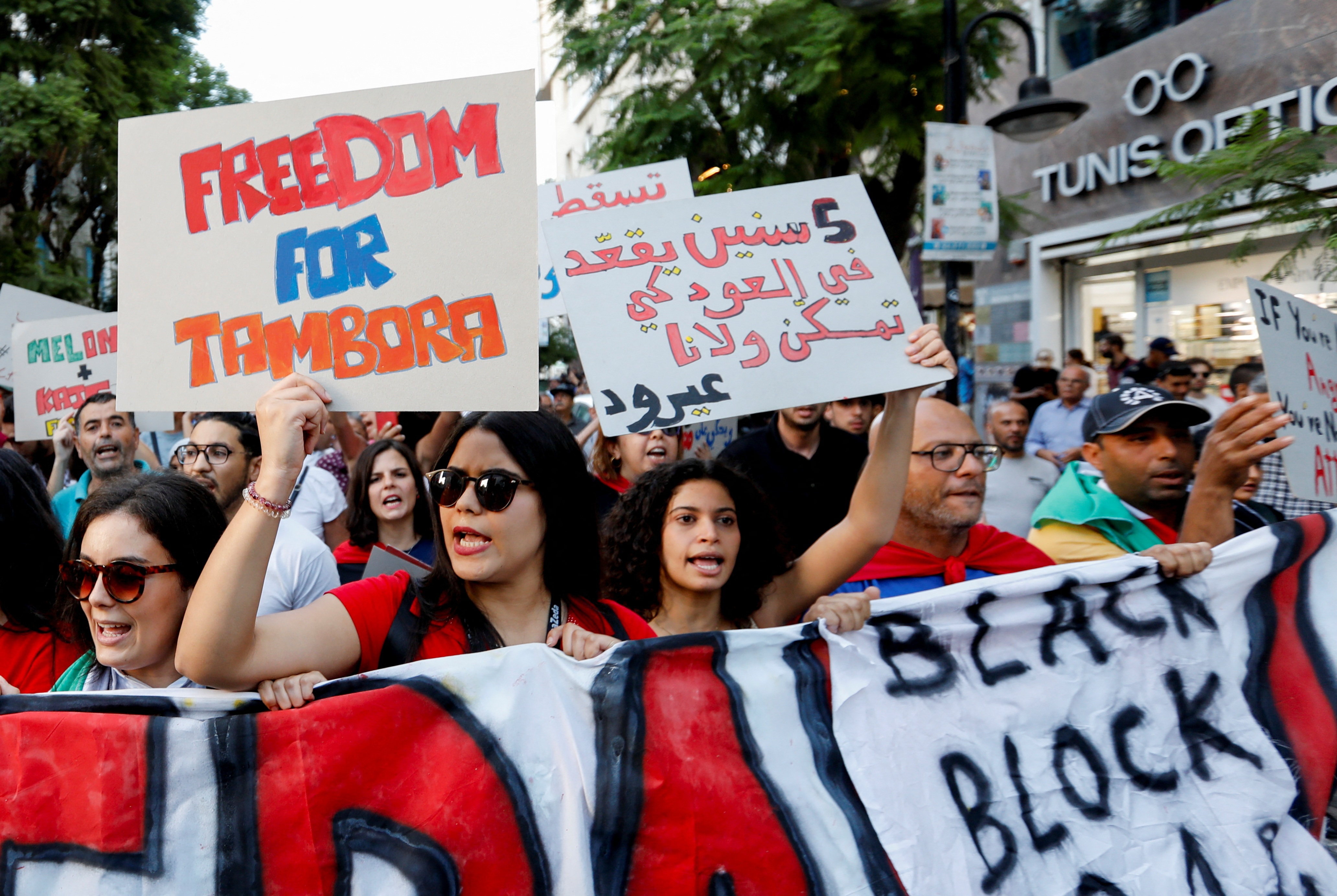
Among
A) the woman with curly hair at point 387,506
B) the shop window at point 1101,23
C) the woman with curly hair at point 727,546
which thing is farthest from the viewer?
the shop window at point 1101,23

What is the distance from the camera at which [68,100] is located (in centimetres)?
1329

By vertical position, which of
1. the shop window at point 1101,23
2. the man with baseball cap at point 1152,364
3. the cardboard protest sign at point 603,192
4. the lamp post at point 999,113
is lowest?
the man with baseball cap at point 1152,364

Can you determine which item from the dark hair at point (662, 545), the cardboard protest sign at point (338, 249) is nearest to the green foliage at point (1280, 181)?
the dark hair at point (662, 545)

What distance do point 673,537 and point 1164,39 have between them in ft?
35.3

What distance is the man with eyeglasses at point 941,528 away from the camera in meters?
2.99

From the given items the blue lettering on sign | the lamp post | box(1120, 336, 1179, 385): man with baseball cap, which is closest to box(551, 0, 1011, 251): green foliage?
the lamp post

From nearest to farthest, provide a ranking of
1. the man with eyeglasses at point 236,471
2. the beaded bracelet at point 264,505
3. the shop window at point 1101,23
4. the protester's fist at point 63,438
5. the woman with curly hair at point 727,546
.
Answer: the beaded bracelet at point 264,505
the woman with curly hair at point 727,546
the man with eyeglasses at point 236,471
the protester's fist at point 63,438
the shop window at point 1101,23

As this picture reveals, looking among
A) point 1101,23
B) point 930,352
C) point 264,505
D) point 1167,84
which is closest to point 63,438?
point 264,505

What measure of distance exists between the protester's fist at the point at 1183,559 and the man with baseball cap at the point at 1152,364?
653cm

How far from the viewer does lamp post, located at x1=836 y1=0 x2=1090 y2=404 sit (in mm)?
6500

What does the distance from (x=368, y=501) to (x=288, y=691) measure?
261cm

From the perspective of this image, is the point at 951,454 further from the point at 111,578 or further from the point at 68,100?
the point at 68,100

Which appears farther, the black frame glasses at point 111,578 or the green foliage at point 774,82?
the green foliage at point 774,82

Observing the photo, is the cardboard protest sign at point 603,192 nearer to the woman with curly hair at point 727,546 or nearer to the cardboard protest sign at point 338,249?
the woman with curly hair at point 727,546
